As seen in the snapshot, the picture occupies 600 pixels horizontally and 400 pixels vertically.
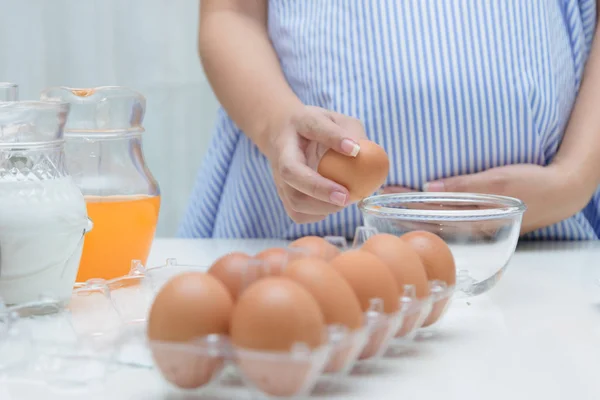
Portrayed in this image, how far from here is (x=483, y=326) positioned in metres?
0.60

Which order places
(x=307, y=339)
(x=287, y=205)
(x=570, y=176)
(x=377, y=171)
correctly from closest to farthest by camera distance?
(x=307, y=339) → (x=377, y=171) → (x=287, y=205) → (x=570, y=176)

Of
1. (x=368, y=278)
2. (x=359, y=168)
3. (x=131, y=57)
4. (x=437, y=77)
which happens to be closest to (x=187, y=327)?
(x=368, y=278)

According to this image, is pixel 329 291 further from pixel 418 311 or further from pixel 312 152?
pixel 312 152

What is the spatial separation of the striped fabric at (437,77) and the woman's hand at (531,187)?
1.2 inches

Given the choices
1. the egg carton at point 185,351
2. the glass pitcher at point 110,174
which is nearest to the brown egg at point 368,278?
the egg carton at point 185,351

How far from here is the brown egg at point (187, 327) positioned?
41 cm

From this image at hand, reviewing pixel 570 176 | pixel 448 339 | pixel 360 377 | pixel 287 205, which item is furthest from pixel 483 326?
pixel 570 176

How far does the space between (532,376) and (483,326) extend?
0.12 m

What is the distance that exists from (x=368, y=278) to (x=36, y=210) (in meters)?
0.26

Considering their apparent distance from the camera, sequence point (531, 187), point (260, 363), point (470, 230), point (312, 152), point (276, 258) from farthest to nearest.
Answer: point (531, 187) → point (312, 152) → point (470, 230) → point (276, 258) → point (260, 363)

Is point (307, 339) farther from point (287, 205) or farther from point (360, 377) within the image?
point (287, 205)

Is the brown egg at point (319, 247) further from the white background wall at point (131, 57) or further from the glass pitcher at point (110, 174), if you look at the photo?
the white background wall at point (131, 57)

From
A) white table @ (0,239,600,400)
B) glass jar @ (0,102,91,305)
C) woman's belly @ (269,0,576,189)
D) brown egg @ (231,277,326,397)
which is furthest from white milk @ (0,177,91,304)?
woman's belly @ (269,0,576,189)

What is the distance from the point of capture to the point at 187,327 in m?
0.41
